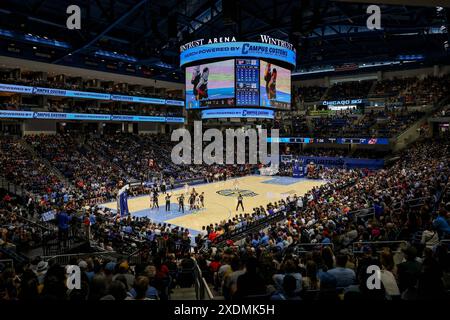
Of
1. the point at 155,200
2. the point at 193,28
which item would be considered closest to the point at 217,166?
the point at 193,28

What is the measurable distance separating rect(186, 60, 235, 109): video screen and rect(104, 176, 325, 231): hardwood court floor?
777cm

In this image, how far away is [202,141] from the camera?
4959 centimetres

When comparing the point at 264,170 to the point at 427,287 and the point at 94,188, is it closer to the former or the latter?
the point at 94,188

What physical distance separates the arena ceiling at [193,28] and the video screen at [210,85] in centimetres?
344

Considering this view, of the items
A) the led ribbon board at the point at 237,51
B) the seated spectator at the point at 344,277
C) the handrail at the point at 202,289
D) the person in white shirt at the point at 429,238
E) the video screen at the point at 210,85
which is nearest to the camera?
the handrail at the point at 202,289

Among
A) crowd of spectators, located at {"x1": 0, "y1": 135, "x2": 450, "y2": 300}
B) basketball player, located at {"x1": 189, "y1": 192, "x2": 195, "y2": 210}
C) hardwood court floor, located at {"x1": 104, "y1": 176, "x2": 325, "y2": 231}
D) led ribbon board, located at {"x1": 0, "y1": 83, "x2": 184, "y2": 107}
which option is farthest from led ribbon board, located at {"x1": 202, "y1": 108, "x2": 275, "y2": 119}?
led ribbon board, located at {"x1": 0, "y1": 83, "x2": 184, "y2": 107}

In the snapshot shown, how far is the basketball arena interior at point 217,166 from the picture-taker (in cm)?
555

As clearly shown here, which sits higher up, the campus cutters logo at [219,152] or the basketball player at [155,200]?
the campus cutters logo at [219,152]

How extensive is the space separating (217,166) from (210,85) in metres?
16.4

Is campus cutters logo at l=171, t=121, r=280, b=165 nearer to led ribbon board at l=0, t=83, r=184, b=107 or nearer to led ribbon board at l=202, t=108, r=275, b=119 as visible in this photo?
led ribbon board at l=0, t=83, r=184, b=107

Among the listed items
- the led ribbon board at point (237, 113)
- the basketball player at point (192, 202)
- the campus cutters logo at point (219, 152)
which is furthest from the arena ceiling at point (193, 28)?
the basketball player at point (192, 202)

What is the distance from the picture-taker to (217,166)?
4200cm

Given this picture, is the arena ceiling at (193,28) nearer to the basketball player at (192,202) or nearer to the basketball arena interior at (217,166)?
the basketball arena interior at (217,166)
